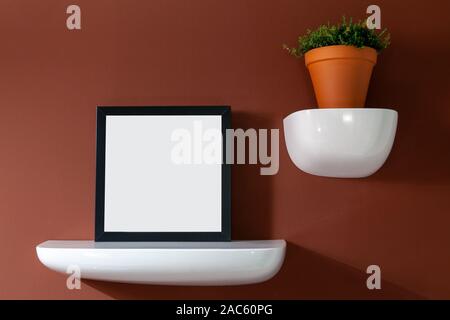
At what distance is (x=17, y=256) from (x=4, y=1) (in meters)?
0.64

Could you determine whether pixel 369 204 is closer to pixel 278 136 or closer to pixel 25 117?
pixel 278 136

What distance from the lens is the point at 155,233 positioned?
127 centimetres

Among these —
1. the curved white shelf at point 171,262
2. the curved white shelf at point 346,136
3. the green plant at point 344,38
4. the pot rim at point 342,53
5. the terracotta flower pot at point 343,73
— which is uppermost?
the green plant at point 344,38

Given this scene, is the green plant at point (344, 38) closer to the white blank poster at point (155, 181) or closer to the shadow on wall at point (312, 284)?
the white blank poster at point (155, 181)

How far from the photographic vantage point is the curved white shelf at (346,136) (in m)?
1.15

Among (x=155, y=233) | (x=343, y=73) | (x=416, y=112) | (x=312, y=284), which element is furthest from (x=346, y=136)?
(x=155, y=233)

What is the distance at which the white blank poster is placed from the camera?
4.18 feet

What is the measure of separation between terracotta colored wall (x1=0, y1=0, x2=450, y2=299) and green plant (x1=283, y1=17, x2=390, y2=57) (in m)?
0.10

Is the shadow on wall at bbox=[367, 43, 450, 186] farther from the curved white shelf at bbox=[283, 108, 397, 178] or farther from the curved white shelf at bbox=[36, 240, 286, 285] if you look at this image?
the curved white shelf at bbox=[36, 240, 286, 285]

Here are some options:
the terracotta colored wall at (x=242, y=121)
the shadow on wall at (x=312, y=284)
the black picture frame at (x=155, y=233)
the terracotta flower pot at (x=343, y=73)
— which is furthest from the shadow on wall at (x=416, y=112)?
the black picture frame at (x=155, y=233)

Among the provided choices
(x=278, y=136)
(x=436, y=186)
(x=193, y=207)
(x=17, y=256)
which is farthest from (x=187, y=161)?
(x=436, y=186)

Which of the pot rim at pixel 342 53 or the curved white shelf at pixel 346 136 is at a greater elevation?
the pot rim at pixel 342 53

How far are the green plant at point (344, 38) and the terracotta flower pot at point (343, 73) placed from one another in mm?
15

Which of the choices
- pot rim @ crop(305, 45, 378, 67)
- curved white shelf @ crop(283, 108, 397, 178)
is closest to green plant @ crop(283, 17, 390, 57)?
pot rim @ crop(305, 45, 378, 67)
